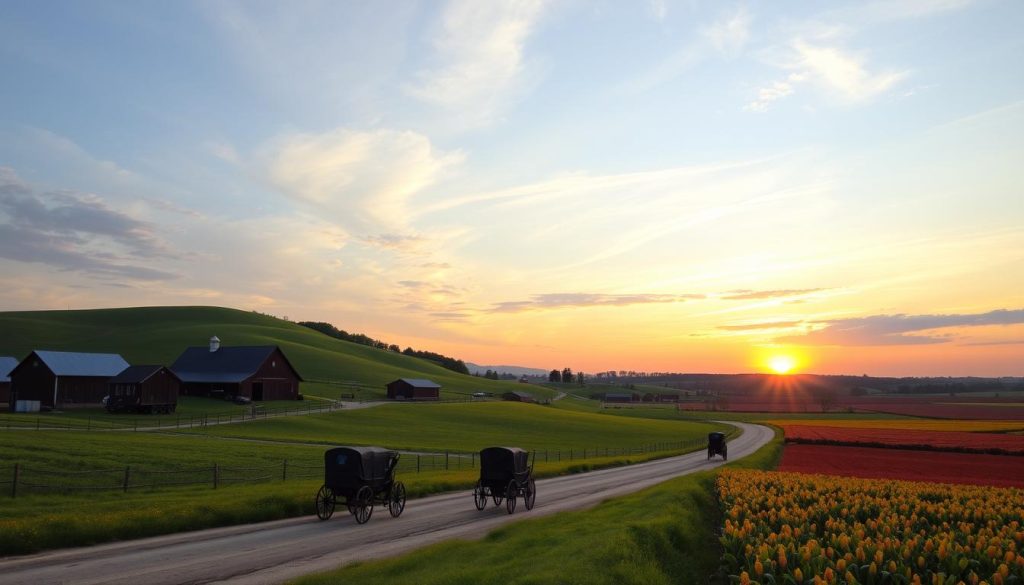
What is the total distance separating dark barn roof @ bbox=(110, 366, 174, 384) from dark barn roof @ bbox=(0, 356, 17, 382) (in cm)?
1115

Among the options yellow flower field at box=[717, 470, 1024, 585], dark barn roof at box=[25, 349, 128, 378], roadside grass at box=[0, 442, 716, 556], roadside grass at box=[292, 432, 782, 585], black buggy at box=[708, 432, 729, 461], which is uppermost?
dark barn roof at box=[25, 349, 128, 378]

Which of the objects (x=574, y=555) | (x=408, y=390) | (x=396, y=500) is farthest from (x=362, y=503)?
(x=408, y=390)

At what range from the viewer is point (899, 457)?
55.5m

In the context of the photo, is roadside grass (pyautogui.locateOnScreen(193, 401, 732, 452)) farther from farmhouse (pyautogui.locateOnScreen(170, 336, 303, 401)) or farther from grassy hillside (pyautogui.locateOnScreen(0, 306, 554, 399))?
grassy hillside (pyautogui.locateOnScreen(0, 306, 554, 399))

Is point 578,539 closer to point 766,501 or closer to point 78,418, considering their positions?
point 766,501

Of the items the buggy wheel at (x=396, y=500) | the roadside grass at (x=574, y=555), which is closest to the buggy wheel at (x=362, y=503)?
the buggy wheel at (x=396, y=500)

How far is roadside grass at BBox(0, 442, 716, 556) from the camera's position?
61.7ft

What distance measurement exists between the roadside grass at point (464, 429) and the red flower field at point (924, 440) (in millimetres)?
18714

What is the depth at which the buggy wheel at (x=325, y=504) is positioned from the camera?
2425cm

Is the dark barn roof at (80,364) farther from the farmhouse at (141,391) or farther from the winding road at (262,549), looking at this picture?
the winding road at (262,549)

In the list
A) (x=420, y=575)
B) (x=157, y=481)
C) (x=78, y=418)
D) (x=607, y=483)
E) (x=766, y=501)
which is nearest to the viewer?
(x=420, y=575)

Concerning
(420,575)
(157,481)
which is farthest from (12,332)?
(420,575)

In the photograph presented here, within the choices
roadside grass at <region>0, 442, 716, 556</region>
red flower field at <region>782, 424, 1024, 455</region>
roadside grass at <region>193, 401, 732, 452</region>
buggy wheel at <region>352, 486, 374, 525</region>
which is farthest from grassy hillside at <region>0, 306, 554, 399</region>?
buggy wheel at <region>352, 486, 374, 525</region>

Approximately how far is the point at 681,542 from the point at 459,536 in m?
6.72
